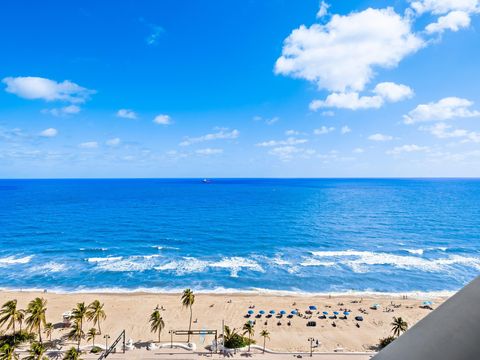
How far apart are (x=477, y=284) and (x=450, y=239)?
87.9 metres

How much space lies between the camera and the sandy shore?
32531 millimetres

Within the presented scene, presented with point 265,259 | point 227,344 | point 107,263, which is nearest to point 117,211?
point 107,263

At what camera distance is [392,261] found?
5691 centimetres

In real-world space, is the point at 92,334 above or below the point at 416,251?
below

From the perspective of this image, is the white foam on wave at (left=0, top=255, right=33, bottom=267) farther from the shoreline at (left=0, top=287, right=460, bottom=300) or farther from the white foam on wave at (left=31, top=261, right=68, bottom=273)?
the shoreline at (left=0, top=287, right=460, bottom=300)

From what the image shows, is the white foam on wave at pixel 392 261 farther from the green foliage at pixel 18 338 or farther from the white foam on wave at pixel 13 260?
the white foam on wave at pixel 13 260

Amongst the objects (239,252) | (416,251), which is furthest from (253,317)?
(416,251)

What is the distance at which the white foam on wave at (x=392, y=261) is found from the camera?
54037 mm

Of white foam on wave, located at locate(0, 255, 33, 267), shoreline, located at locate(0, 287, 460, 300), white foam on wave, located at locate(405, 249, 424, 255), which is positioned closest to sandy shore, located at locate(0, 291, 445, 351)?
shoreline, located at locate(0, 287, 460, 300)

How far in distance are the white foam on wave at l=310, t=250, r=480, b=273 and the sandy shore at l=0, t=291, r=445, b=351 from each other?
12.0m

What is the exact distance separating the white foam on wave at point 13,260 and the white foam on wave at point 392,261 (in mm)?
62265

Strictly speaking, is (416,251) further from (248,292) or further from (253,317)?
(253,317)

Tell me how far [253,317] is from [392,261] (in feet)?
118

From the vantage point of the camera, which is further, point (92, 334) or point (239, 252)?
point (239, 252)
